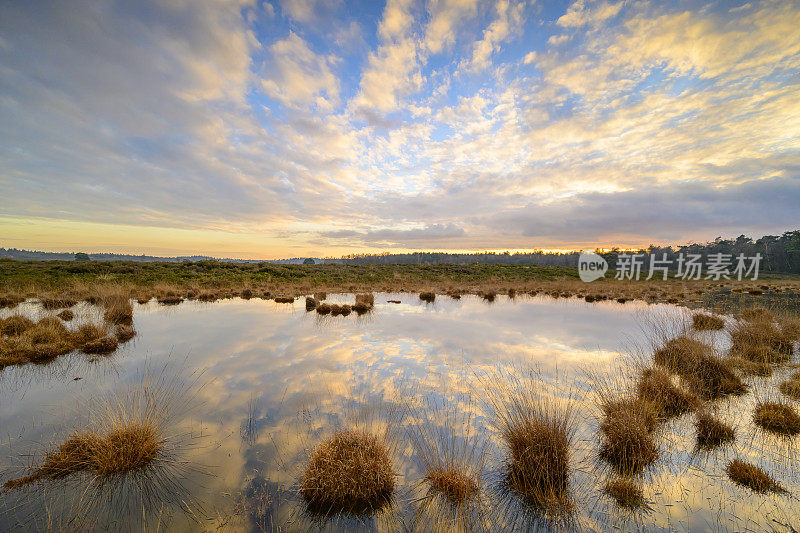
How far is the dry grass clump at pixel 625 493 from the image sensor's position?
3670 mm

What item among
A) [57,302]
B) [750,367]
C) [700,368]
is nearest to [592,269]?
[750,367]

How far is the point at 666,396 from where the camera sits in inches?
235

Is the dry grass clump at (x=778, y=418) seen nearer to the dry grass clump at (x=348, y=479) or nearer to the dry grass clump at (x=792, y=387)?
the dry grass clump at (x=792, y=387)

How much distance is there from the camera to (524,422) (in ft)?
14.7

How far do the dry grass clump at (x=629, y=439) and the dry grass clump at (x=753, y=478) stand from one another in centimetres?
84

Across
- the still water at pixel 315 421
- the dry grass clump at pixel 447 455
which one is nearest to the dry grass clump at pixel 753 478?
the still water at pixel 315 421

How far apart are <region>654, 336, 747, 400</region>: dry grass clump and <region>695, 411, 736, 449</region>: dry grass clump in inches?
67.8

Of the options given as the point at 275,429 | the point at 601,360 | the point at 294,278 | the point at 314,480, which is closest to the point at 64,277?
the point at 294,278

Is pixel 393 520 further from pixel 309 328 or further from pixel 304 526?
pixel 309 328

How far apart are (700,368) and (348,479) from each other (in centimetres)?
906

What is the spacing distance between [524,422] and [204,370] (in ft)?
26.3

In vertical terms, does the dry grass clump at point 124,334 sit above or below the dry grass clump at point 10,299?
below

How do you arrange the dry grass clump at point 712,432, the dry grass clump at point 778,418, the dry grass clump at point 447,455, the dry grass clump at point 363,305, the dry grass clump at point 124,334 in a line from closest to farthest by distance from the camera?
the dry grass clump at point 447,455
the dry grass clump at point 712,432
the dry grass clump at point 778,418
the dry grass clump at point 124,334
the dry grass clump at point 363,305

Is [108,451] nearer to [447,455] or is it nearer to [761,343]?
[447,455]
